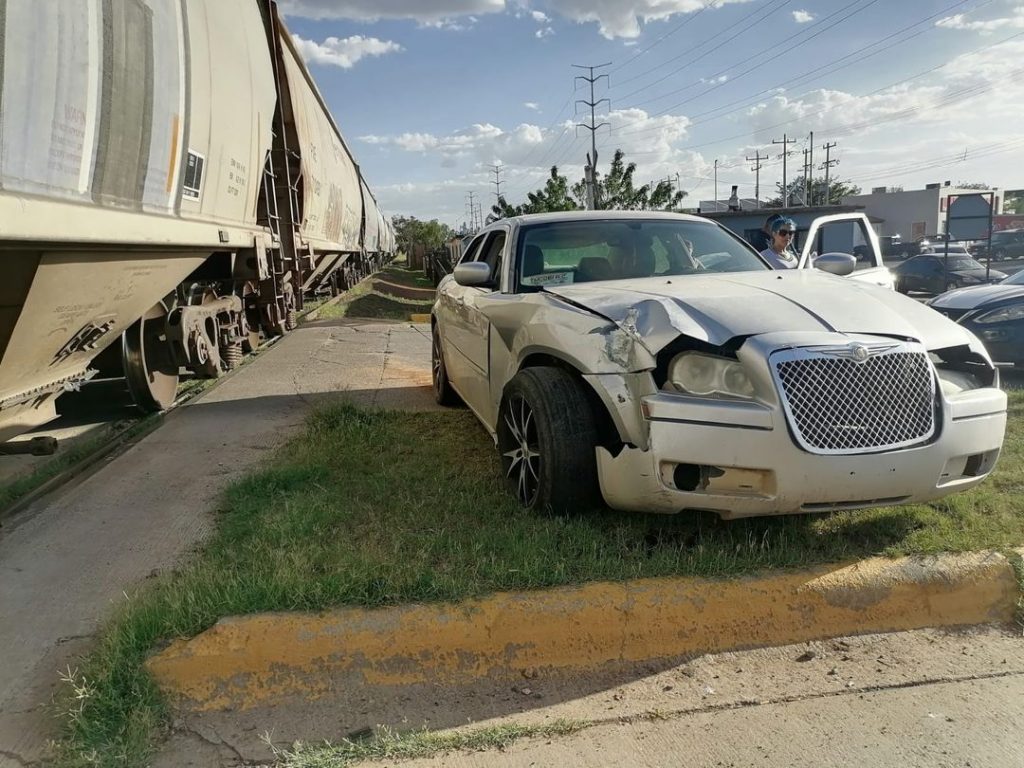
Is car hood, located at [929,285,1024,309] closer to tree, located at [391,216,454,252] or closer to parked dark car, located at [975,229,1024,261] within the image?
parked dark car, located at [975,229,1024,261]

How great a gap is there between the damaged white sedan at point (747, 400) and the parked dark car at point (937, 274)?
1826 centimetres

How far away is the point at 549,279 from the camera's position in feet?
14.4

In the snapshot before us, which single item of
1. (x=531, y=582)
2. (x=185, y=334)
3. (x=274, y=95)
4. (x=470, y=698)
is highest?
(x=274, y=95)

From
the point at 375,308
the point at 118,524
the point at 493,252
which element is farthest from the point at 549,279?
the point at 375,308

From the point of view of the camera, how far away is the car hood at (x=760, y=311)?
3.06 m

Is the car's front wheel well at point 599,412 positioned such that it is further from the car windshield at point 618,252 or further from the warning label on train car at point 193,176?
the warning label on train car at point 193,176

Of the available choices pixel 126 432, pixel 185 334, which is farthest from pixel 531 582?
pixel 185 334

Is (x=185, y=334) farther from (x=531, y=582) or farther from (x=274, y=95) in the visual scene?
(x=531, y=582)

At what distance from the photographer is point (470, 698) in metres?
2.62

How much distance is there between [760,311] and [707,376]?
1.27 feet

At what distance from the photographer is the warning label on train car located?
5277 mm

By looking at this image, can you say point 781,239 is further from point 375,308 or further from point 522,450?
point 375,308

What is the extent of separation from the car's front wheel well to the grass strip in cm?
119

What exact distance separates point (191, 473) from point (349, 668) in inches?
103
